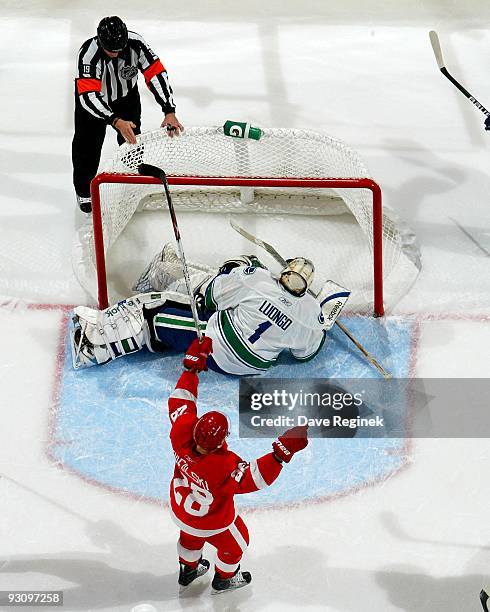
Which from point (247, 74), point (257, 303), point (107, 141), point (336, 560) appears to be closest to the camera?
point (336, 560)

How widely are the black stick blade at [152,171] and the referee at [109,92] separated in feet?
1.16

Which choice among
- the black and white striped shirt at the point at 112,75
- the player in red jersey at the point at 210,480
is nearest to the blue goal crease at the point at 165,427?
the player in red jersey at the point at 210,480

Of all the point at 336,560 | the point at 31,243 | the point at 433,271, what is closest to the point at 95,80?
the point at 31,243

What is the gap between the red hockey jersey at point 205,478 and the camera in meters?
3.35

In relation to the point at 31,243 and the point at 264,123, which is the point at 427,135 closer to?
the point at 264,123

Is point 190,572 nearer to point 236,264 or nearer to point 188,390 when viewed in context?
point 188,390

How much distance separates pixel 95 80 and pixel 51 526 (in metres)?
1.86

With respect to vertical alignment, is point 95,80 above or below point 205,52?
below

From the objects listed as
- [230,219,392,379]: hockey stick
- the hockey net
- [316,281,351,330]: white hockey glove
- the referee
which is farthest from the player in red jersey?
the referee

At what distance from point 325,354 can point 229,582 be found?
45.4 inches

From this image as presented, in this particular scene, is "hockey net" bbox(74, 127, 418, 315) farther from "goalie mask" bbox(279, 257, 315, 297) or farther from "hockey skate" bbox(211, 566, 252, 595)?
"hockey skate" bbox(211, 566, 252, 595)

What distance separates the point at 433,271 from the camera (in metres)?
4.89

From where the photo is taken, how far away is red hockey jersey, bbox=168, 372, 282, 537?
3350 millimetres

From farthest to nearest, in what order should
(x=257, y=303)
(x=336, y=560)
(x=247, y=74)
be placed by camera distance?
(x=247, y=74) → (x=257, y=303) → (x=336, y=560)
